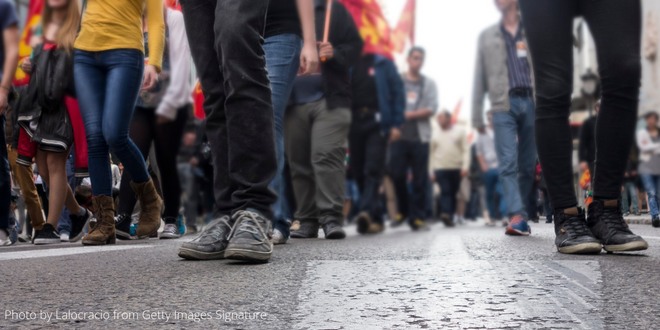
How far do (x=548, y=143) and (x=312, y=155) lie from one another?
7.92ft

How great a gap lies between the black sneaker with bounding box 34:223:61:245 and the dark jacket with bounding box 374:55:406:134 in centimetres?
357

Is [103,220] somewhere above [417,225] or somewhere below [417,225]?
above

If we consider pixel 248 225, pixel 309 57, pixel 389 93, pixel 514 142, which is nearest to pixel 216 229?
pixel 248 225

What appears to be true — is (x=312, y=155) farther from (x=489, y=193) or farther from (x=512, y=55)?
(x=489, y=193)

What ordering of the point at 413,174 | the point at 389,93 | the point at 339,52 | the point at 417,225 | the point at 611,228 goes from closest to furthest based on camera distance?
the point at 611,228, the point at 339,52, the point at 389,93, the point at 417,225, the point at 413,174

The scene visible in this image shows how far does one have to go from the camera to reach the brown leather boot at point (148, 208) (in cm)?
426

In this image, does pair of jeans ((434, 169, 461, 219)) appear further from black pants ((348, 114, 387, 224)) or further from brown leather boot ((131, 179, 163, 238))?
brown leather boot ((131, 179, 163, 238))

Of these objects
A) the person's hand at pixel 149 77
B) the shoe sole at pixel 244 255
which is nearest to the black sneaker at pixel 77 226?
the person's hand at pixel 149 77

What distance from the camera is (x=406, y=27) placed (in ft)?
45.5

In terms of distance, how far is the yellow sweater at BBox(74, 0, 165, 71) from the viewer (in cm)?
394

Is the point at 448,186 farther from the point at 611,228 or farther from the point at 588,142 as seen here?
the point at 611,228

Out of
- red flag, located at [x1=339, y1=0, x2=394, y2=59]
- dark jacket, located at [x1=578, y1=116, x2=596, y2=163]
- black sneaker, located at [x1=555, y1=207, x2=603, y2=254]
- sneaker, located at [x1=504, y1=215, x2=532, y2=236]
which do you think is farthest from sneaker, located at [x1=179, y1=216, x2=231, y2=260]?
red flag, located at [x1=339, y1=0, x2=394, y2=59]

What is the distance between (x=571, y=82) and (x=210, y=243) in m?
1.58

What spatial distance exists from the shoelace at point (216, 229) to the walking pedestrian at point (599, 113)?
1.26 m
